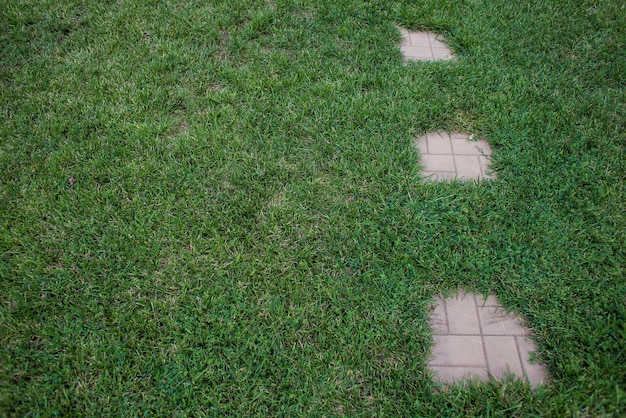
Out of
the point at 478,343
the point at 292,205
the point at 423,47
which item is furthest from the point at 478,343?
the point at 423,47

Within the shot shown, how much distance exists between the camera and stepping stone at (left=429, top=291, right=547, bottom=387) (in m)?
2.29

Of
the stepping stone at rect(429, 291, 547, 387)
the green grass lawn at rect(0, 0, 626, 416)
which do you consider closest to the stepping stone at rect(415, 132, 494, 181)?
the green grass lawn at rect(0, 0, 626, 416)

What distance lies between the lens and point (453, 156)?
3.17m

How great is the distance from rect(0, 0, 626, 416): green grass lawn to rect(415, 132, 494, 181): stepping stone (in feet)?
0.32

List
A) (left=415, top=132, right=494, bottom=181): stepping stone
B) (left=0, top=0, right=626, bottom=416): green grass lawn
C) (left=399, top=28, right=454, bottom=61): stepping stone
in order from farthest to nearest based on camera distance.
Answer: (left=399, top=28, right=454, bottom=61): stepping stone → (left=415, top=132, right=494, bottom=181): stepping stone → (left=0, top=0, right=626, bottom=416): green grass lawn

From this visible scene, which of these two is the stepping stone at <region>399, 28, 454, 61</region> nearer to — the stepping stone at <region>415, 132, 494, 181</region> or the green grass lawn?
the green grass lawn

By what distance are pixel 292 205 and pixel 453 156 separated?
3.91ft

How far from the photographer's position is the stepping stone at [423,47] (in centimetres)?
380

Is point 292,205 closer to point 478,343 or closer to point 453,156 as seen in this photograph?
point 453,156

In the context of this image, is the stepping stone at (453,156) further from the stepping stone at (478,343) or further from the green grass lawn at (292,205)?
the stepping stone at (478,343)

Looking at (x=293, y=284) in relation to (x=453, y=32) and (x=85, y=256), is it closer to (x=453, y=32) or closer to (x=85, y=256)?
(x=85, y=256)

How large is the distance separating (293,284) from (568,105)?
2.42 metres

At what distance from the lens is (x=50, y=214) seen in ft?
9.02

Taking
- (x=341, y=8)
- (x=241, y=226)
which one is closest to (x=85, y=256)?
(x=241, y=226)
